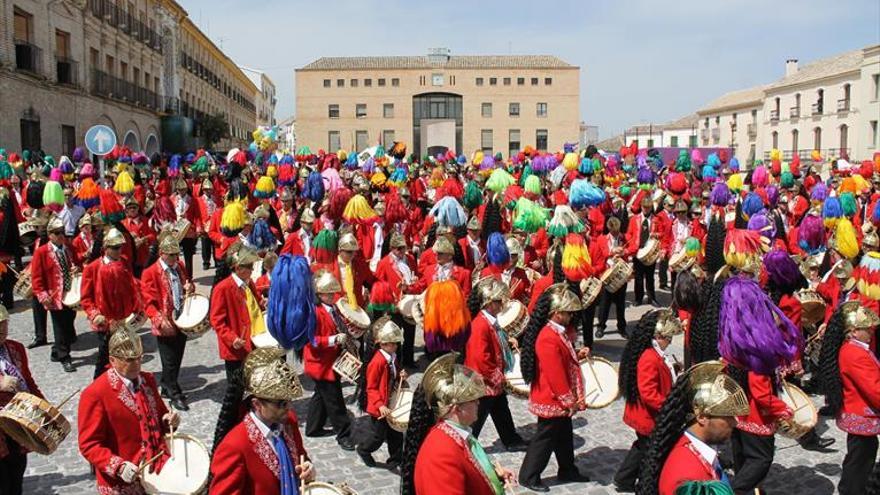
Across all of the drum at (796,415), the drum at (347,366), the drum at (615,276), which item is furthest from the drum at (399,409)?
the drum at (615,276)

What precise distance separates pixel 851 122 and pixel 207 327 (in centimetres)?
5184

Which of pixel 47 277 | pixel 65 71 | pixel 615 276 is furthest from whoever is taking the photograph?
pixel 65 71

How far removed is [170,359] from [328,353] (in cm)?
231

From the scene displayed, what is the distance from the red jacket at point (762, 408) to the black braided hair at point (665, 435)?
183 centimetres

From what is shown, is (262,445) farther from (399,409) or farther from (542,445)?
(542,445)

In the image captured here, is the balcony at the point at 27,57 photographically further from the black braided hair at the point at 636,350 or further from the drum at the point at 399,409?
the black braided hair at the point at 636,350

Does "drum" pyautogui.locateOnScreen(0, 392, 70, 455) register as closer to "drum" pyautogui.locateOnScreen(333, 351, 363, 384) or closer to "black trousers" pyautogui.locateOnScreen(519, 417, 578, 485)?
"drum" pyautogui.locateOnScreen(333, 351, 363, 384)

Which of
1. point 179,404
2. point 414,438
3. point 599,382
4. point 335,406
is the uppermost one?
point 414,438

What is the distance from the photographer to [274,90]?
380 ft

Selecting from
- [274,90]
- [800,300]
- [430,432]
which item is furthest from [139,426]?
[274,90]

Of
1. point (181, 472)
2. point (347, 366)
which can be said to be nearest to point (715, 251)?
point (347, 366)

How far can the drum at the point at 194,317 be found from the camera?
7.74 m

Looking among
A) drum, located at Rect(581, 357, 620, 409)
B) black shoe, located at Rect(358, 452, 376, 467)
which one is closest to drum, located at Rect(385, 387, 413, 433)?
black shoe, located at Rect(358, 452, 376, 467)

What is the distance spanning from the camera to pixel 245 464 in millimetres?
3596
